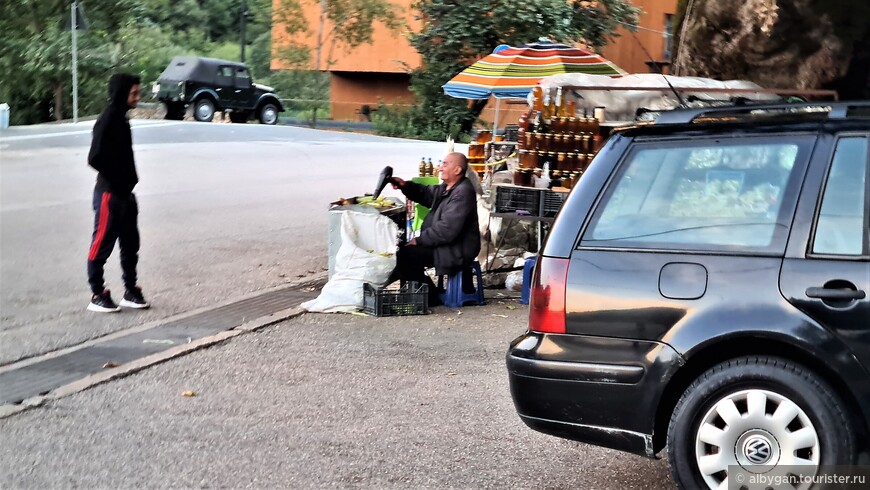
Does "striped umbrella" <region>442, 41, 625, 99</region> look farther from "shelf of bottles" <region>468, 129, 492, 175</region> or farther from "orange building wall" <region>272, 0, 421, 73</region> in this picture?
"orange building wall" <region>272, 0, 421, 73</region>

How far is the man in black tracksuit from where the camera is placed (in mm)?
7863

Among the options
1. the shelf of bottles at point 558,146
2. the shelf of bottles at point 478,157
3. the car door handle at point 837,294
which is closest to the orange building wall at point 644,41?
the shelf of bottles at point 478,157

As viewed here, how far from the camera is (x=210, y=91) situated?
35406 mm

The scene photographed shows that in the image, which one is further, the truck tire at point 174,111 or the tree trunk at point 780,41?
the truck tire at point 174,111

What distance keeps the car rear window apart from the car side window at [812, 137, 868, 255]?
0.12m

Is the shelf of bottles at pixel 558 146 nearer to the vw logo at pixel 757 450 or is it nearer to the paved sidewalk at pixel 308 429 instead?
the paved sidewalk at pixel 308 429

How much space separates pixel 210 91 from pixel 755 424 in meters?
33.5

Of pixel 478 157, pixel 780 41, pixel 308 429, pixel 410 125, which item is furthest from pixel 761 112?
pixel 410 125

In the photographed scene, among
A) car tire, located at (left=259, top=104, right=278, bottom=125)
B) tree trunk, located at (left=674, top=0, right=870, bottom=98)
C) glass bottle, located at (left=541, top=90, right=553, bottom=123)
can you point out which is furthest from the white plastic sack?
car tire, located at (left=259, top=104, right=278, bottom=125)

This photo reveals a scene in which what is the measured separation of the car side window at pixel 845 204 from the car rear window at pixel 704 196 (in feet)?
0.41

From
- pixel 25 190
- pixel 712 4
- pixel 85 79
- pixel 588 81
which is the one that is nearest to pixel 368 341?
pixel 588 81

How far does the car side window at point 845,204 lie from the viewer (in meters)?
3.80

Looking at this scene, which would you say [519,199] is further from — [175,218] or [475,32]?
[475,32]

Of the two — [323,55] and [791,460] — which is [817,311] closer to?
[791,460]
